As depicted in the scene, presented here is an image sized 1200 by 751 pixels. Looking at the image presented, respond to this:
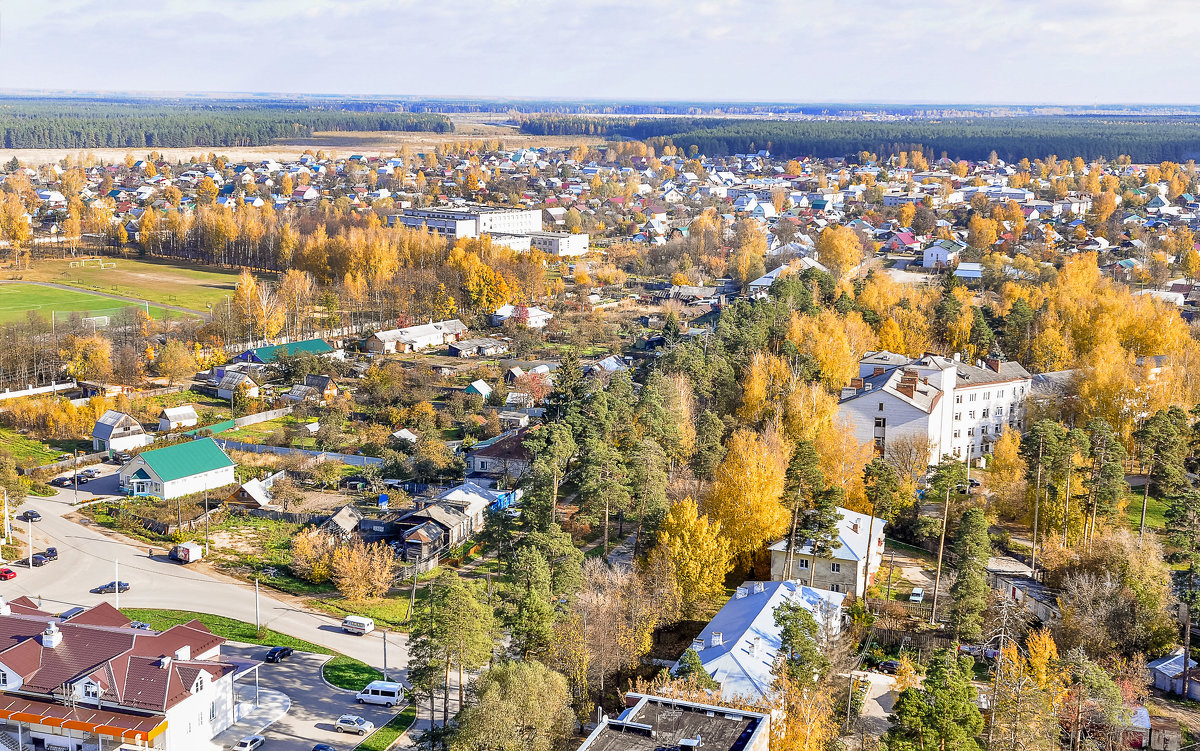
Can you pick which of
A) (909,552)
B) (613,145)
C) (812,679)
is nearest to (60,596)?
(812,679)

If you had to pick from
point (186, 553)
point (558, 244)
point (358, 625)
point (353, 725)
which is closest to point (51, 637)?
point (353, 725)

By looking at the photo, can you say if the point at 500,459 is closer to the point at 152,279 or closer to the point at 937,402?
the point at 937,402

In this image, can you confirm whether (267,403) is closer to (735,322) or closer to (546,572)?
(735,322)

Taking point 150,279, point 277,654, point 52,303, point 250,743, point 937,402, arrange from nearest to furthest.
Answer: point 250,743 < point 277,654 < point 937,402 < point 52,303 < point 150,279

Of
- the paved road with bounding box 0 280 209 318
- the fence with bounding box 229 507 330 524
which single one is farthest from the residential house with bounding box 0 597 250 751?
the paved road with bounding box 0 280 209 318

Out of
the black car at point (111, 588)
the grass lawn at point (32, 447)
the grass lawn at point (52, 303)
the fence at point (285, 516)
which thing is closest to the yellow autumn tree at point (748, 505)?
the fence at point (285, 516)

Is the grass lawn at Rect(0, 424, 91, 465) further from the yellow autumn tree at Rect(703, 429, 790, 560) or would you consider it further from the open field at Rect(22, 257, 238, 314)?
the yellow autumn tree at Rect(703, 429, 790, 560)

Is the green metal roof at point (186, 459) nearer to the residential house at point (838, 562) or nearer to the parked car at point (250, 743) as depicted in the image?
the parked car at point (250, 743)
